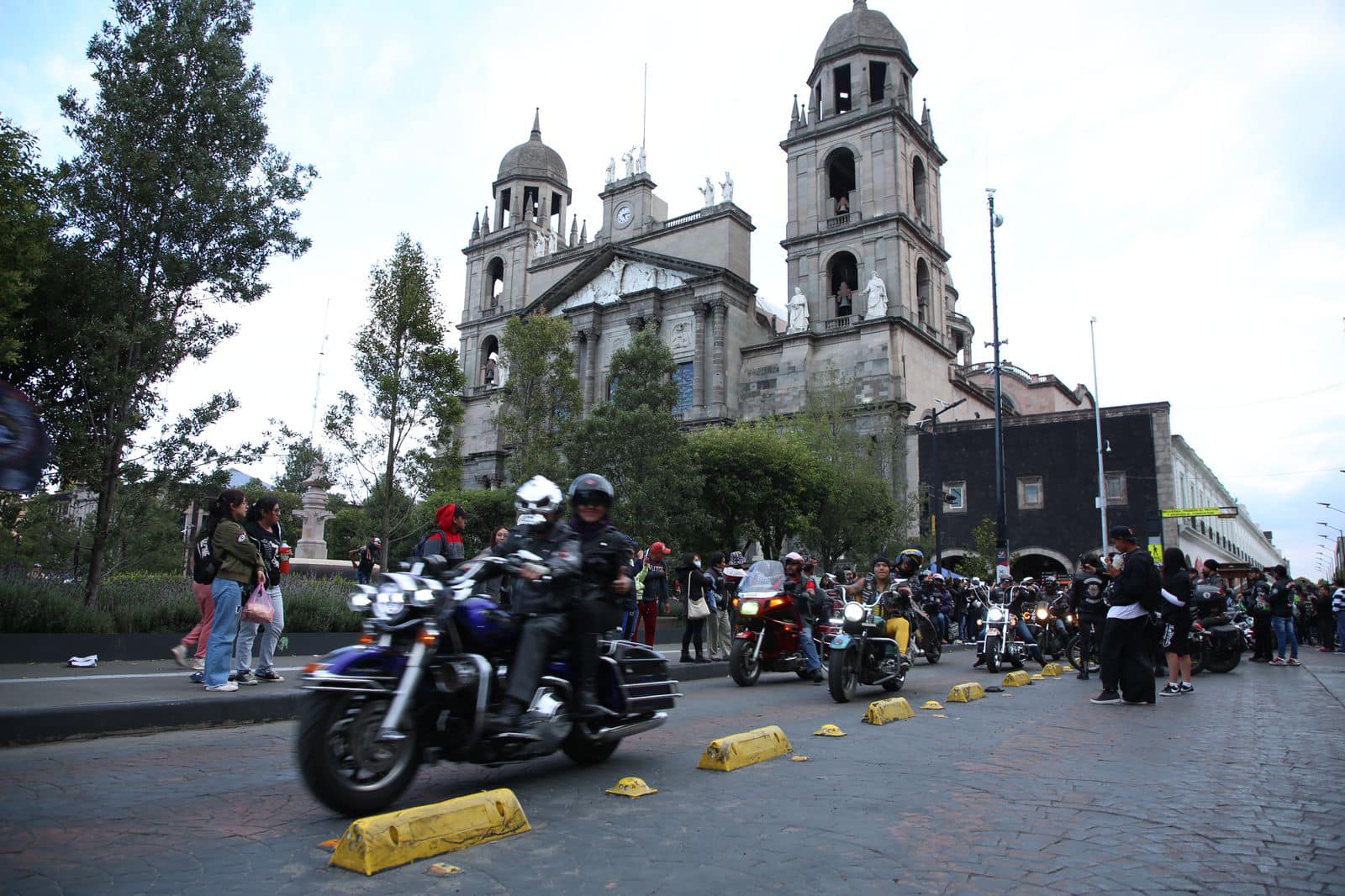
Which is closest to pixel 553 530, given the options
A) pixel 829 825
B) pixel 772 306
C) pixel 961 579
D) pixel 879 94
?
pixel 829 825

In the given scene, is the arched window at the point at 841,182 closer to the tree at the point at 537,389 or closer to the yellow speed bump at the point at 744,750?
the tree at the point at 537,389

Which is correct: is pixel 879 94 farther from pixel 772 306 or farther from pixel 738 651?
pixel 738 651

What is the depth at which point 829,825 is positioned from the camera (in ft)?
13.1

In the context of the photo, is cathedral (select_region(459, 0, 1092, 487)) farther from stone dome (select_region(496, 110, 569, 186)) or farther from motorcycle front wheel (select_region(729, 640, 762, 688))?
motorcycle front wheel (select_region(729, 640, 762, 688))

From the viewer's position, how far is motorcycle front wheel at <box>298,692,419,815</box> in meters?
3.89

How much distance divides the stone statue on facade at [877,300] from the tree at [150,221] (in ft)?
108

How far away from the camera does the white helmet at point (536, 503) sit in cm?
516

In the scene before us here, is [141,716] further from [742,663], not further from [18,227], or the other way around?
[18,227]

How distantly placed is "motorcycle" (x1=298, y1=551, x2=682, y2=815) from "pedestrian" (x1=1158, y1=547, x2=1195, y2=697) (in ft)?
27.4

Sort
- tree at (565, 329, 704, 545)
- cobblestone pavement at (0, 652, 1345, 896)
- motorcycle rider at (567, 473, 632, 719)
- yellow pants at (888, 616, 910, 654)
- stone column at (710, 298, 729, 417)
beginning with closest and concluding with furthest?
1. cobblestone pavement at (0, 652, 1345, 896)
2. motorcycle rider at (567, 473, 632, 719)
3. yellow pants at (888, 616, 910, 654)
4. tree at (565, 329, 704, 545)
5. stone column at (710, 298, 729, 417)

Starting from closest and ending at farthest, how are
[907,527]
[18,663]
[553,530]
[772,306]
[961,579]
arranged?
1. [553,530]
2. [18,663]
3. [961,579]
4. [907,527]
5. [772,306]

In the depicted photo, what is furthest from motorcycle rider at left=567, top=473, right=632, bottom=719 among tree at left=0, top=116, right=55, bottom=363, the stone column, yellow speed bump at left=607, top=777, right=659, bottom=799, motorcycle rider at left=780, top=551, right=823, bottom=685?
the stone column

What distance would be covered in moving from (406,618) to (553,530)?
118cm

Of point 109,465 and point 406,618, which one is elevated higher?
point 109,465
